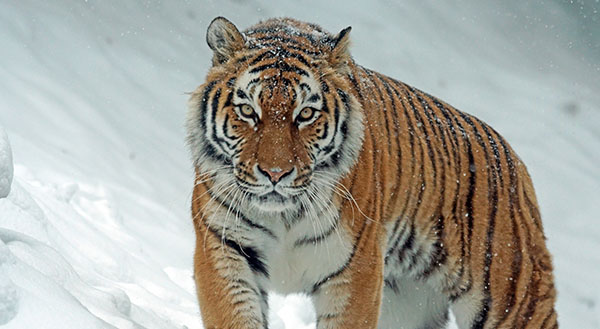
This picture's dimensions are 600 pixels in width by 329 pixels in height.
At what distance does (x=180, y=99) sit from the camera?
25.7 feet

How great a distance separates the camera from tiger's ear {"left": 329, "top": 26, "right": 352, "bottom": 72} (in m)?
2.54

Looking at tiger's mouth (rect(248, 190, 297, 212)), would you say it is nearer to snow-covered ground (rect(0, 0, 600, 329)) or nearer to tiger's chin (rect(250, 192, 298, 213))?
tiger's chin (rect(250, 192, 298, 213))

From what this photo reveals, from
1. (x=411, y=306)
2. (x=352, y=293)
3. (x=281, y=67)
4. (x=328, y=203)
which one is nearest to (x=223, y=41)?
(x=281, y=67)

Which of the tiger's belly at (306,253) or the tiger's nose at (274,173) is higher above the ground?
the tiger's nose at (274,173)

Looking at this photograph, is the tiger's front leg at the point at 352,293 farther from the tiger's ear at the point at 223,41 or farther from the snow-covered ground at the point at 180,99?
the snow-covered ground at the point at 180,99

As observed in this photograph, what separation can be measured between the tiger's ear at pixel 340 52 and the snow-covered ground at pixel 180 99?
1768 millimetres

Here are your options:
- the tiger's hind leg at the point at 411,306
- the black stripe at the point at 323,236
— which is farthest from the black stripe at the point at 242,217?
the tiger's hind leg at the point at 411,306

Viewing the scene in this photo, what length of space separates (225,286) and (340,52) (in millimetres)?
800

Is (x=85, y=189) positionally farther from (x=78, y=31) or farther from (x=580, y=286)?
(x=580, y=286)

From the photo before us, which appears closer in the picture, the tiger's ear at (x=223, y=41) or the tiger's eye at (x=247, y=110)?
the tiger's eye at (x=247, y=110)

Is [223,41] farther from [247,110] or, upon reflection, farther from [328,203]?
[328,203]

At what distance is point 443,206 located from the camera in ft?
9.80

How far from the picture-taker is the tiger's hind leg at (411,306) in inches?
126

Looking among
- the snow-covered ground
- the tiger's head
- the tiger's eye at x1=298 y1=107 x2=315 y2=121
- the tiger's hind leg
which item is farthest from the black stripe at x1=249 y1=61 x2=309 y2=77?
the snow-covered ground
